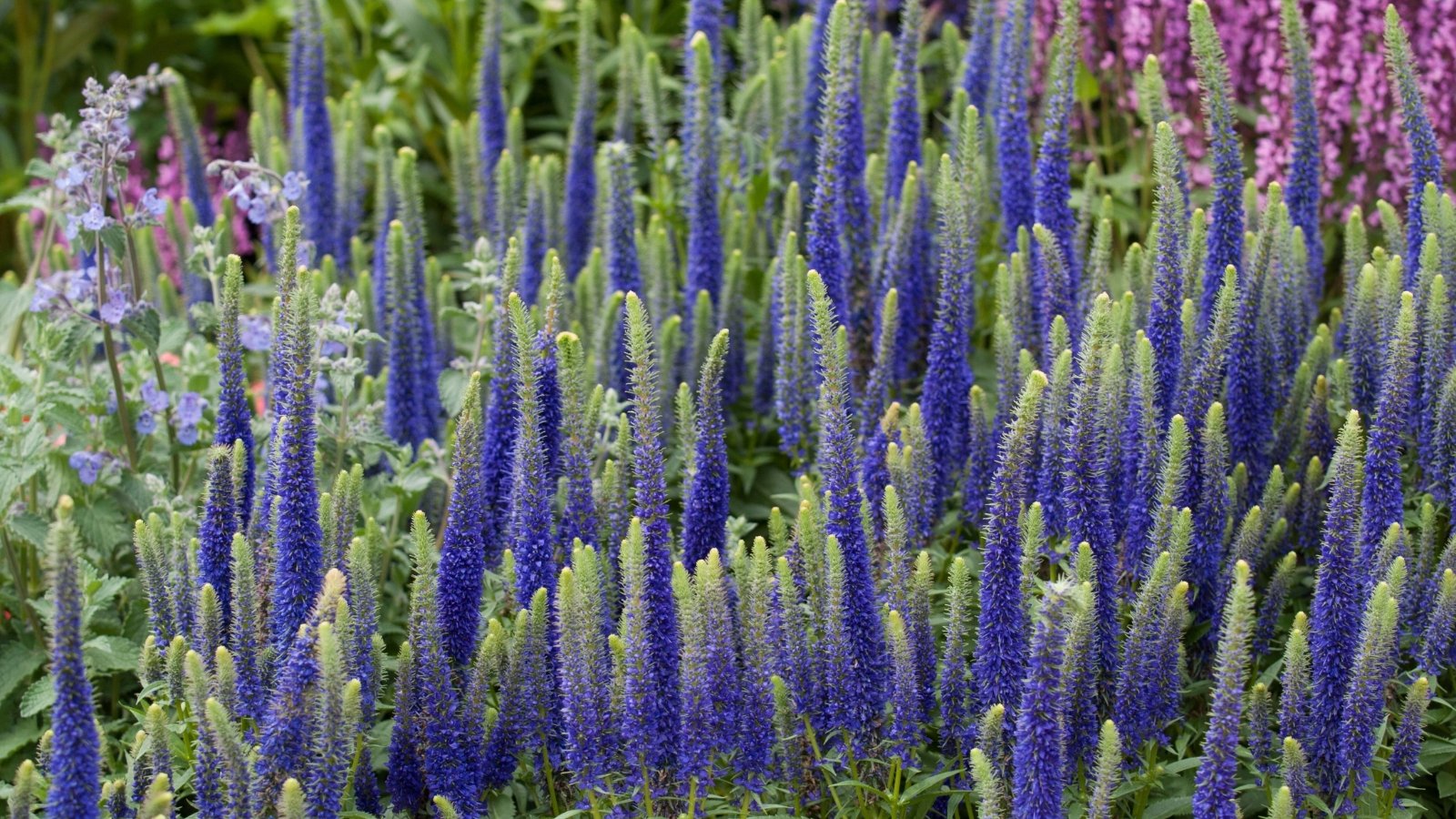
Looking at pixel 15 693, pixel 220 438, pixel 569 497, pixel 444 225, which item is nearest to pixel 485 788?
pixel 569 497

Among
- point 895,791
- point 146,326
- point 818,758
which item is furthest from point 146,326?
point 895,791

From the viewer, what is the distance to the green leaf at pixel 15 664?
4008mm

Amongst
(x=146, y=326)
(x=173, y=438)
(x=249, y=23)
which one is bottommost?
(x=173, y=438)

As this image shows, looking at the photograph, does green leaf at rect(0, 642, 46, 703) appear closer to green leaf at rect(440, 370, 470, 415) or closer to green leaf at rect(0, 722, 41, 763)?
green leaf at rect(0, 722, 41, 763)

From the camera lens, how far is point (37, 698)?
12.3ft

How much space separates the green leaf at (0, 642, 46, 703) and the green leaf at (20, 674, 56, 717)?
0.14 m

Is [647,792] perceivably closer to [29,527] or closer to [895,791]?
[895,791]

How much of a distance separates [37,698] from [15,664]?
0.37 metres

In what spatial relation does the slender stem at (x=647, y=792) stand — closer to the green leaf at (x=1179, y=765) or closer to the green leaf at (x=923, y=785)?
the green leaf at (x=923, y=785)

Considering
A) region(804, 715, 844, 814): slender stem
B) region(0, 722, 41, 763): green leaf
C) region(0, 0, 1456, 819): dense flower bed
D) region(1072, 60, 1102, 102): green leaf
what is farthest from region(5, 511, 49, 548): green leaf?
region(1072, 60, 1102, 102): green leaf

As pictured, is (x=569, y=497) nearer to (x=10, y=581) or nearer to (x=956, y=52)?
(x=10, y=581)

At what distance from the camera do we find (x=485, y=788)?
334 cm

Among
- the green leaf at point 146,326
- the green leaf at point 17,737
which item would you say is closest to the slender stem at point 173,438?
the green leaf at point 146,326

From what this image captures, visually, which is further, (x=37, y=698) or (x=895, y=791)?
(x=37, y=698)
